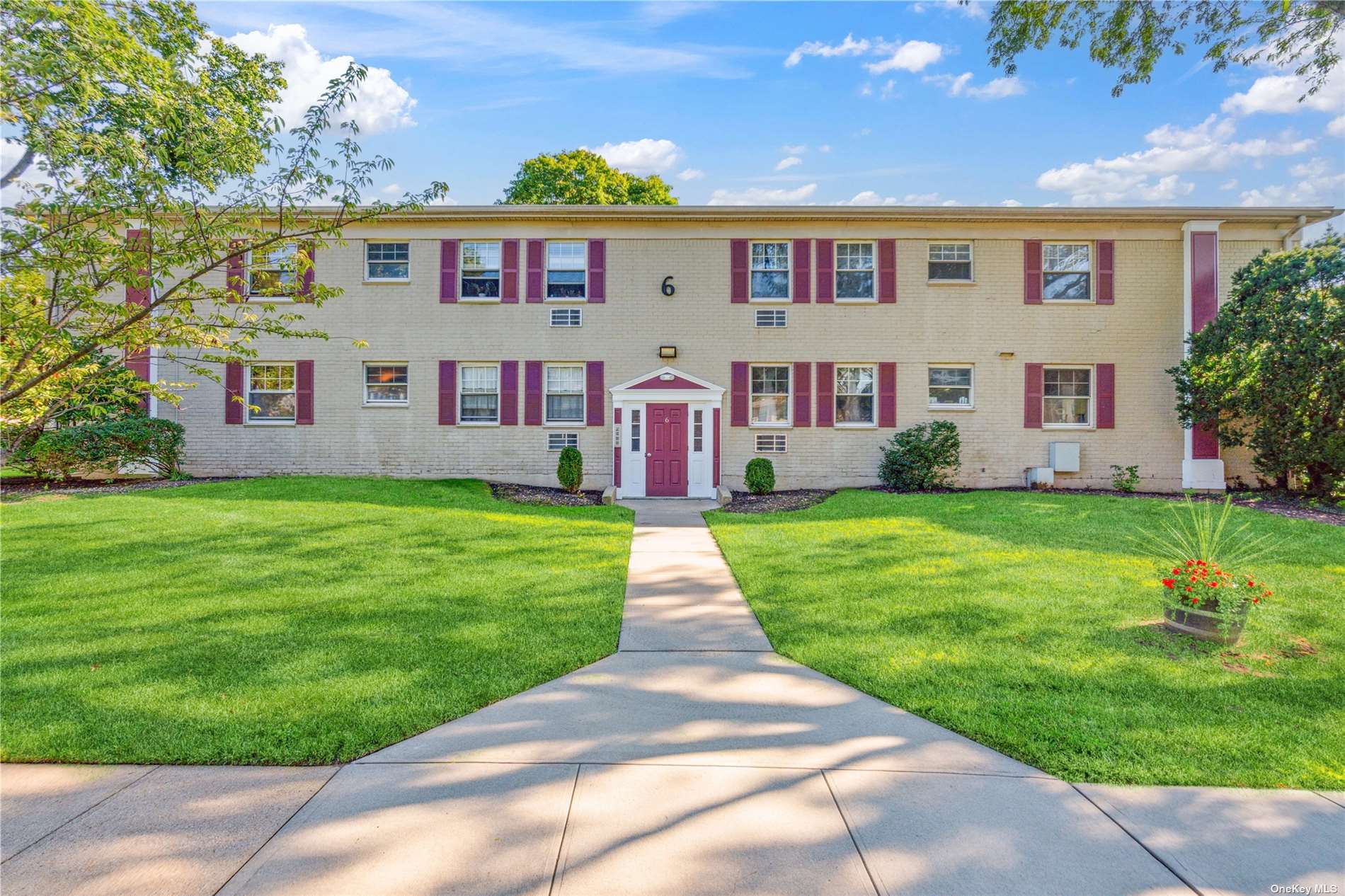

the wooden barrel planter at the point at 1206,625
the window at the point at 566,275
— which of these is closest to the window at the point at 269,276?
the wooden barrel planter at the point at 1206,625

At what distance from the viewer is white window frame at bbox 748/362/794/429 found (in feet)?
48.0

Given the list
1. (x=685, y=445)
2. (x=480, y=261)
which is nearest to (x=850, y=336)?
(x=685, y=445)

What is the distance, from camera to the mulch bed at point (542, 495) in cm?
1263

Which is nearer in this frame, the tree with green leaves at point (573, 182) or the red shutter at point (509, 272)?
the red shutter at point (509, 272)

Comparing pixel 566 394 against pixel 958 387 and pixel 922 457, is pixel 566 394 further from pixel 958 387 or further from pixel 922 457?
pixel 958 387

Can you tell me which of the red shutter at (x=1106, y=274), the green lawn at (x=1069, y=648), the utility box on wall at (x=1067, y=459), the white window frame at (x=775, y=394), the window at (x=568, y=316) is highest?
the red shutter at (x=1106, y=274)

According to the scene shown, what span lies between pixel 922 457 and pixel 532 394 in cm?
890

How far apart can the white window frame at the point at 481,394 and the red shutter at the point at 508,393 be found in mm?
64

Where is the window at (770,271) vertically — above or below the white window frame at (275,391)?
above

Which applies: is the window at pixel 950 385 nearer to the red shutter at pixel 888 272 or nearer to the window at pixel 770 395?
the red shutter at pixel 888 272

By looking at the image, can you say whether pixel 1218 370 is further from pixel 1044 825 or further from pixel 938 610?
pixel 1044 825

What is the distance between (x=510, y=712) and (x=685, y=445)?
35.5 ft

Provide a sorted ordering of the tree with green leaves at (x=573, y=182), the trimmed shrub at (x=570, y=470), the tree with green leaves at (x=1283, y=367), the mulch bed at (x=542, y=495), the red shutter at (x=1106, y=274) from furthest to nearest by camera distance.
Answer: the tree with green leaves at (x=573, y=182) → the red shutter at (x=1106, y=274) → the trimmed shrub at (x=570, y=470) → the mulch bed at (x=542, y=495) → the tree with green leaves at (x=1283, y=367)

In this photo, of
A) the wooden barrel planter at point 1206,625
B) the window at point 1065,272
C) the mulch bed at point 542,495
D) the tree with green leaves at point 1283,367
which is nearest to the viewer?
the wooden barrel planter at point 1206,625
